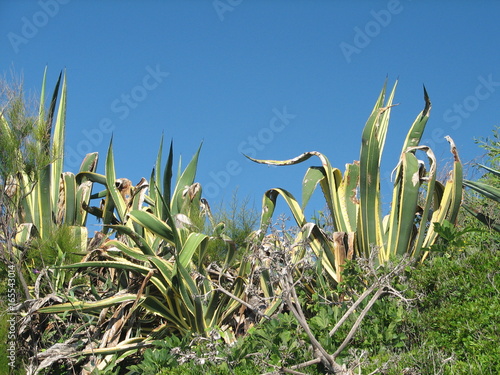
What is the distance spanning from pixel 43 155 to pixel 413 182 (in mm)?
3035

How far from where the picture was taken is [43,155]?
5.20 m

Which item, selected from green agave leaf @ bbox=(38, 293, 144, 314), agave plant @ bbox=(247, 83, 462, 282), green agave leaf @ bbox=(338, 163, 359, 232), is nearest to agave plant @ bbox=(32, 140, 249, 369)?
green agave leaf @ bbox=(38, 293, 144, 314)

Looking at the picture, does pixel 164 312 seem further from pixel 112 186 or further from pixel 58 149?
pixel 58 149

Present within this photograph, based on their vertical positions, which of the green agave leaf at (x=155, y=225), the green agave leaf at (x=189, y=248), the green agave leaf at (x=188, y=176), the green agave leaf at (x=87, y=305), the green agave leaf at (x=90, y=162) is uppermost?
the green agave leaf at (x=90, y=162)

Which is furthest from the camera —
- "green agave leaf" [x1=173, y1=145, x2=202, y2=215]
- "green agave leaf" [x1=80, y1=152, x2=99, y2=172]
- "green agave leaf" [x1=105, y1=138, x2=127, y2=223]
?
"green agave leaf" [x1=80, y1=152, x2=99, y2=172]

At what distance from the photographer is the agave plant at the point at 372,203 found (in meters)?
4.60

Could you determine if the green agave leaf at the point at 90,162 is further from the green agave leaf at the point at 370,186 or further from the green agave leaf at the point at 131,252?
the green agave leaf at the point at 370,186

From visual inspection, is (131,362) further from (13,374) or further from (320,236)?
(320,236)

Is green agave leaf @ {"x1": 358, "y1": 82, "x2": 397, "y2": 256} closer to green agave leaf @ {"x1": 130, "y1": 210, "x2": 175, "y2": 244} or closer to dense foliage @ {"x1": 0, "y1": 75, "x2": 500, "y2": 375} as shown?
dense foliage @ {"x1": 0, "y1": 75, "x2": 500, "y2": 375}

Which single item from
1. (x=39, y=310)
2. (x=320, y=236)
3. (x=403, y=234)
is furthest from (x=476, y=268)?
(x=39, y=310)

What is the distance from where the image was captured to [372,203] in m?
4.66

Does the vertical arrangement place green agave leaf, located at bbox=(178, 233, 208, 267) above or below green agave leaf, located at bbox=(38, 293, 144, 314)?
above

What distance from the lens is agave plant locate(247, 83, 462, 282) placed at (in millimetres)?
4598

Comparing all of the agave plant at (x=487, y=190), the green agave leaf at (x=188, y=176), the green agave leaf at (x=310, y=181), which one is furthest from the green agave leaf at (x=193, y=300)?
the agave plant at (x=487, y=190)
